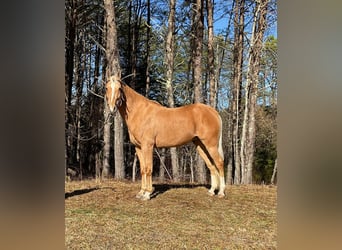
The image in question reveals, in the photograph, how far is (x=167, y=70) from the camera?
1636 millimetres

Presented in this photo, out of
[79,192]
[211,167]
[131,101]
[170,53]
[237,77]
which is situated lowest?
[79,192]

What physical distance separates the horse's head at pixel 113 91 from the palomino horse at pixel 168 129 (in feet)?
0.08

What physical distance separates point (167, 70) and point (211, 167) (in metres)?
0.51

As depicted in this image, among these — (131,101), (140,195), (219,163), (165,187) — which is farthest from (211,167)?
(131,101)

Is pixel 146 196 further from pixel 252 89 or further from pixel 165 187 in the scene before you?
pixel 252 89

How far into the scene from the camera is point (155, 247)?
146cm

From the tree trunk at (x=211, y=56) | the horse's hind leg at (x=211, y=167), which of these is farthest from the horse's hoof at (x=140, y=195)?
the tree trunk at (x=211, y=56)

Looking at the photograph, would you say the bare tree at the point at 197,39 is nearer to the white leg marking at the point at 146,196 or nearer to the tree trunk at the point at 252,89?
the tree trunk at the point at 252,89

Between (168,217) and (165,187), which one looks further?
(165,187)

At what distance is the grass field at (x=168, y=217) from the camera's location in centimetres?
147
